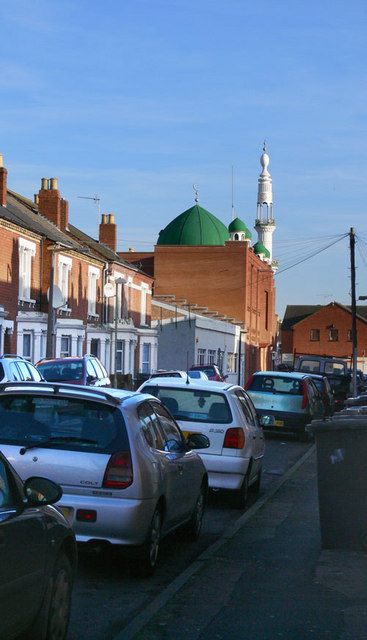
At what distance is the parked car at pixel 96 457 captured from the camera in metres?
7.92

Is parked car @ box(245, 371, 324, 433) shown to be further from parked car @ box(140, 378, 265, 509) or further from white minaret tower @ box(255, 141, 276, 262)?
white minaret tower @ box(255, 141, 276, 262)

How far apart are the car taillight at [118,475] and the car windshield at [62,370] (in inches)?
712

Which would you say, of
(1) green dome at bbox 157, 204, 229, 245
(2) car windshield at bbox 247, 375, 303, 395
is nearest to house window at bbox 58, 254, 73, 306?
(2) car windshield at bbox 247, 375, 303, 395

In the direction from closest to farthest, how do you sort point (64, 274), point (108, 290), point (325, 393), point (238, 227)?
point (325, 393)
point (64, 274)
point (108, 290)
point (238, 227)

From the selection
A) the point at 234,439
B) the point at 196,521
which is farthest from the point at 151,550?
the point at 234,439

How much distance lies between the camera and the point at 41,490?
5.50 m

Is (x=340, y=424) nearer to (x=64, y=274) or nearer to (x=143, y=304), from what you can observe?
(x=64, y=274)

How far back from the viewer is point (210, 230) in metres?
90.6

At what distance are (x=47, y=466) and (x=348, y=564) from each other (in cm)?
290

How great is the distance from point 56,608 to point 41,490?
30.3 inches

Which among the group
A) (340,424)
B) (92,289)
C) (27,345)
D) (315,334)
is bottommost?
(340,424)

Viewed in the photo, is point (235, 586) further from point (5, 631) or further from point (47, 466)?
point (5, 631)

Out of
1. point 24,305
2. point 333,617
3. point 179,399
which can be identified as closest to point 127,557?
point 333,617

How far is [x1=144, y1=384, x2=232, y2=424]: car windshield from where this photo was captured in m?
12.9
